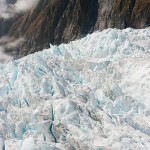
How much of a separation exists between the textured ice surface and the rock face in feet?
70.3

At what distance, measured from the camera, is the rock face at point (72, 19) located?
73.1 metres

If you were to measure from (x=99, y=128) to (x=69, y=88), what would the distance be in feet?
26.3

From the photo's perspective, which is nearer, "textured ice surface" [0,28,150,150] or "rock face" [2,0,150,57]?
"textured ice surface" [0,28,150,150]

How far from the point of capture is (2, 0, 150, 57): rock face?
240 ft

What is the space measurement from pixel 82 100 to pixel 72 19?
4959 cm

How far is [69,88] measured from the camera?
40500mm

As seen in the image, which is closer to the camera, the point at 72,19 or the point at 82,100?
the point at 82,100

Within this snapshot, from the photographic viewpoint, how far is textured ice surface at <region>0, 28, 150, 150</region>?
31984 millimetres

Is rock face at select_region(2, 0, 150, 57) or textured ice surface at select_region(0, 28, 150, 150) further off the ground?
rock face at select_region(2, 0, 150, 57)

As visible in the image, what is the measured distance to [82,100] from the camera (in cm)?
3703

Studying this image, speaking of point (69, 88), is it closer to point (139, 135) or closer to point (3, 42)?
point (139, 135)

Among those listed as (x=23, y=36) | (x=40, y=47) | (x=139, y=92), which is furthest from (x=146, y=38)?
(x=23, y=36)

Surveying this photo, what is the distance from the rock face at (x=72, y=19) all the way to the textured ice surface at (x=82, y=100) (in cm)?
2144

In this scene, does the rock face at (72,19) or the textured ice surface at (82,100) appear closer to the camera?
the textured ice surface at (82,100)
